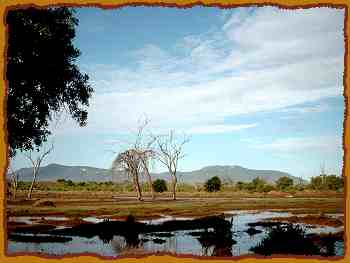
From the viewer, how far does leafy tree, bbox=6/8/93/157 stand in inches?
590

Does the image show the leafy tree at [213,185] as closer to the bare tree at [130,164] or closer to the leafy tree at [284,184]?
the leafy tree at [284,184]

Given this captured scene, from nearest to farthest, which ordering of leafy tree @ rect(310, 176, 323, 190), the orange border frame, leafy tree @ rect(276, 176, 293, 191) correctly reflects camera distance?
the orange border frame, leafy tree @ rect(310, 176, 323, 190), leafy tree @ rect(276, 176, 293, 191)

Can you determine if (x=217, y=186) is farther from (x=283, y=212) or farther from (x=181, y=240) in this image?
(x=181, y=240)

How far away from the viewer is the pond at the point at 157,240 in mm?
16703

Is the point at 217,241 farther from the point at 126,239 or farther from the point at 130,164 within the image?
the point at 130,164

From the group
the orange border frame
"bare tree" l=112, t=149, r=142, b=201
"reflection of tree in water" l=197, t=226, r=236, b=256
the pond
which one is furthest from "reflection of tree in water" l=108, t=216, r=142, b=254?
"bare tree" l=112, t=149, r=142, b=201

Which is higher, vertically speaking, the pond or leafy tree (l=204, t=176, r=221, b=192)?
leafy tree (l=204, t=176, r=221, b=192)

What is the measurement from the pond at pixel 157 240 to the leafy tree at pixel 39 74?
158 inches

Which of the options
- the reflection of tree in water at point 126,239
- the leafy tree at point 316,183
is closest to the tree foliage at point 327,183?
the leafy tree at point 316,183

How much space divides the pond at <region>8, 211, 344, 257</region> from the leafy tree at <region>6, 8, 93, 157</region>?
13.2 ft

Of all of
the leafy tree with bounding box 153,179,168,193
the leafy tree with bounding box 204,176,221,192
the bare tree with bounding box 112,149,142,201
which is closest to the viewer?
the bare tree with bounding box 112,149,142,201

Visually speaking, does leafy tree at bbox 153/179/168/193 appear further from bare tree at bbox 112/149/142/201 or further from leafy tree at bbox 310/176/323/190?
leafy tree at bbox 310/176/323/190

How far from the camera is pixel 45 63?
52.7 feet

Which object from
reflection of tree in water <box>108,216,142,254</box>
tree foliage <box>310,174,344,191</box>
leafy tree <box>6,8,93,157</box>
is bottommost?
reflection of tree in water <box>108,216,142,254</box>
